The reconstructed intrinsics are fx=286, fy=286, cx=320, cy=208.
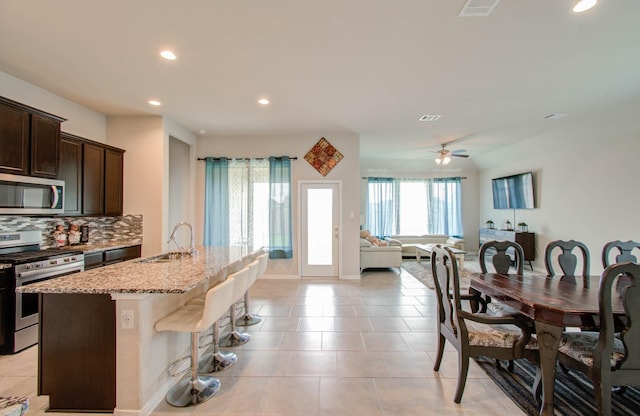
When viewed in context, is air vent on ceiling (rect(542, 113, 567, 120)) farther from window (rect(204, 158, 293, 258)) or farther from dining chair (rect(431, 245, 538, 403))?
window (rect(204, 158, 293, 258))

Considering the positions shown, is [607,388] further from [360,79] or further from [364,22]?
[360,79]

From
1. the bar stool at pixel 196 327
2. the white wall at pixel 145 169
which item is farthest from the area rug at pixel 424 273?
the white wall at pixel 145 169

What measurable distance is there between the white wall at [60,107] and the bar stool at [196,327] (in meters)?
3.35

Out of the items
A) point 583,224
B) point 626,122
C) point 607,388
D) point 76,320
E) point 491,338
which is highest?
point 626,122

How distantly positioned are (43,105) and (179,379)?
377cm

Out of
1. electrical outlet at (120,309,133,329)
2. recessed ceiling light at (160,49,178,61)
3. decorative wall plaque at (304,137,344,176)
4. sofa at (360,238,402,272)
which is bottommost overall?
sofa at (360,238,402,272)

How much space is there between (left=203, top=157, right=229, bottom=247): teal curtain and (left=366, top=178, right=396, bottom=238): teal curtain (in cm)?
447

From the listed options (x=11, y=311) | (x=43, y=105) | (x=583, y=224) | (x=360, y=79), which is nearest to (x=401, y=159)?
(x=583, y=224)

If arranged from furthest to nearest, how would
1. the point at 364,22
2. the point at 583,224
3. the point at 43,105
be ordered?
1. the point at 583,224
2. the point at 43,105
3. the point at 364,22

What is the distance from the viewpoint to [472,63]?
2967mm

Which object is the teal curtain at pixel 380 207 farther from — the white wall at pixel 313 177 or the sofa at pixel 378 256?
the white wall at pixel 313 177

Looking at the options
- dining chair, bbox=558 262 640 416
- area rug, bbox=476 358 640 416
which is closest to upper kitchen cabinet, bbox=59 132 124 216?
area rug, bbox=476 358 640 416

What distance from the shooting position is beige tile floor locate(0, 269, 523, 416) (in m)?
2.01

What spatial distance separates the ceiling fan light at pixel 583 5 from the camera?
2.10 metres
